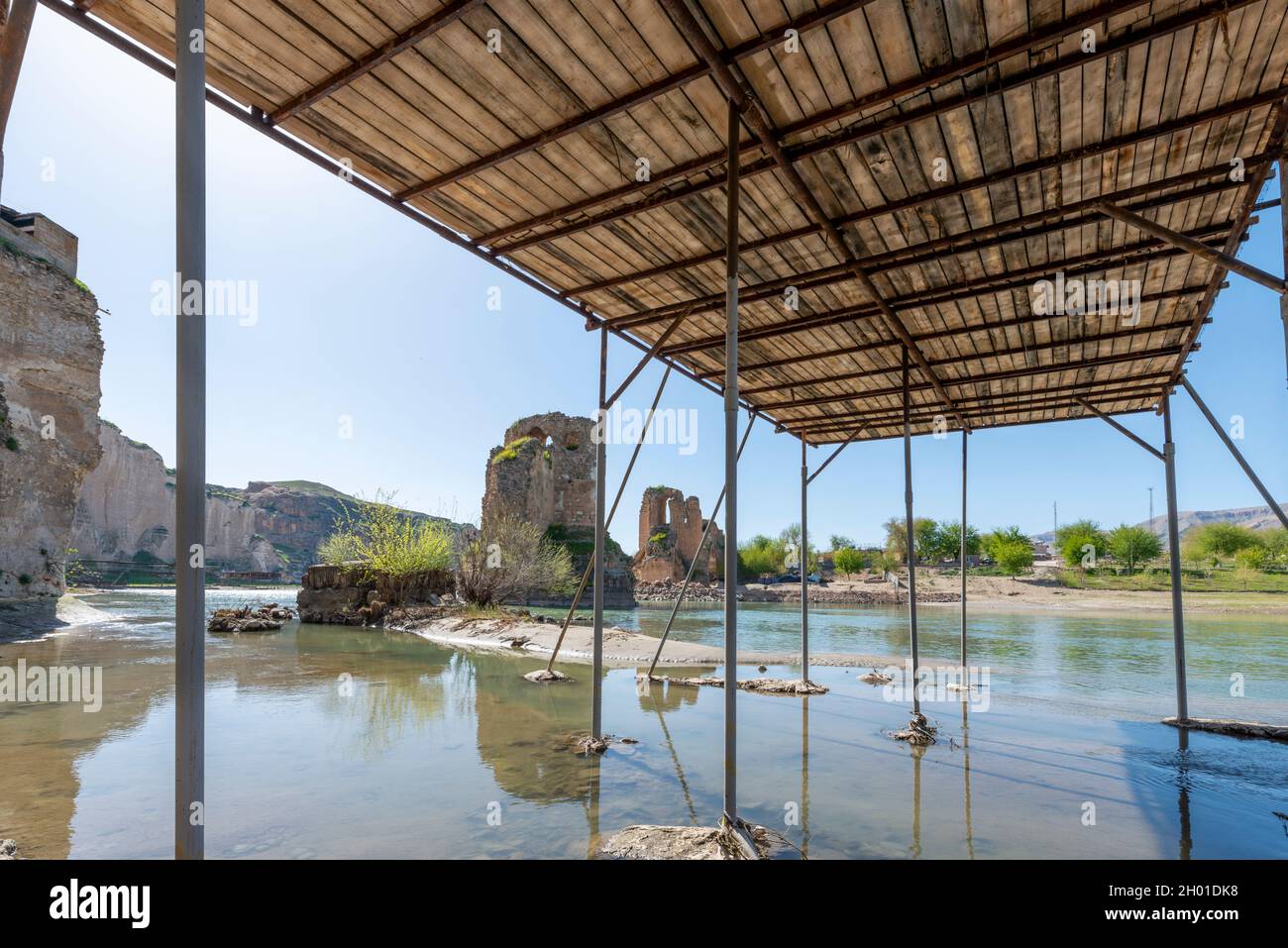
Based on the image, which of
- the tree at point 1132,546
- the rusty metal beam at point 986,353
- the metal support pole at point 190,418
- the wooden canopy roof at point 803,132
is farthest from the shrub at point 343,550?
the tree at point 1132,546

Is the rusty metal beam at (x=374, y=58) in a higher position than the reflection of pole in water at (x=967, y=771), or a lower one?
higher

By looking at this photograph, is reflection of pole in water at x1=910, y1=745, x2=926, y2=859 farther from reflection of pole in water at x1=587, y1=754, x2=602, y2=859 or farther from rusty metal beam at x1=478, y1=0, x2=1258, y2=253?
rusty metal beam at x1=478, y1=0, x2=1258, y2=253

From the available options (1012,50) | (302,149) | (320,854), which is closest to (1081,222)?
(1012,50)

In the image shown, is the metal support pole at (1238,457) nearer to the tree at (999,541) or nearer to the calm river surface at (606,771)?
the calm river surface at (606,771)

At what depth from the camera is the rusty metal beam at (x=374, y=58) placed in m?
3.63

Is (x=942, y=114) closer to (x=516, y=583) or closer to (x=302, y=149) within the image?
(x=302, y=149)

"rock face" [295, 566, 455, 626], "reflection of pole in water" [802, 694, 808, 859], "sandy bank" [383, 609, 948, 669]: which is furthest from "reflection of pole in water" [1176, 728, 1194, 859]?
"rock face" [295, 566, 455, 626]

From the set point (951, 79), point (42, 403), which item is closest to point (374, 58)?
point (951, 79)

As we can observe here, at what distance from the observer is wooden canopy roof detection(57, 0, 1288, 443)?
365cm

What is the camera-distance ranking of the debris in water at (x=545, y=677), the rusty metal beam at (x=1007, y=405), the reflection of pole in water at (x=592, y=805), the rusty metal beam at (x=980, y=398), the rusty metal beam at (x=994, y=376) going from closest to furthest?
Result: the reflection of pole in water at (x=592, y=805)
the rusty metal beam at (x=994, y=376)
the rusty metal beam at (x=980, y=398)
the rusty metal beam at (x=1007, y=405)
the debris in water at (x=545, y=677)

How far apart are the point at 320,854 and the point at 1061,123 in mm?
7648

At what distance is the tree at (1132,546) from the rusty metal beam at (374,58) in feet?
302

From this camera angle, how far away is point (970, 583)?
63875 mm

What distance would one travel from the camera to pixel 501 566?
89.4ft
